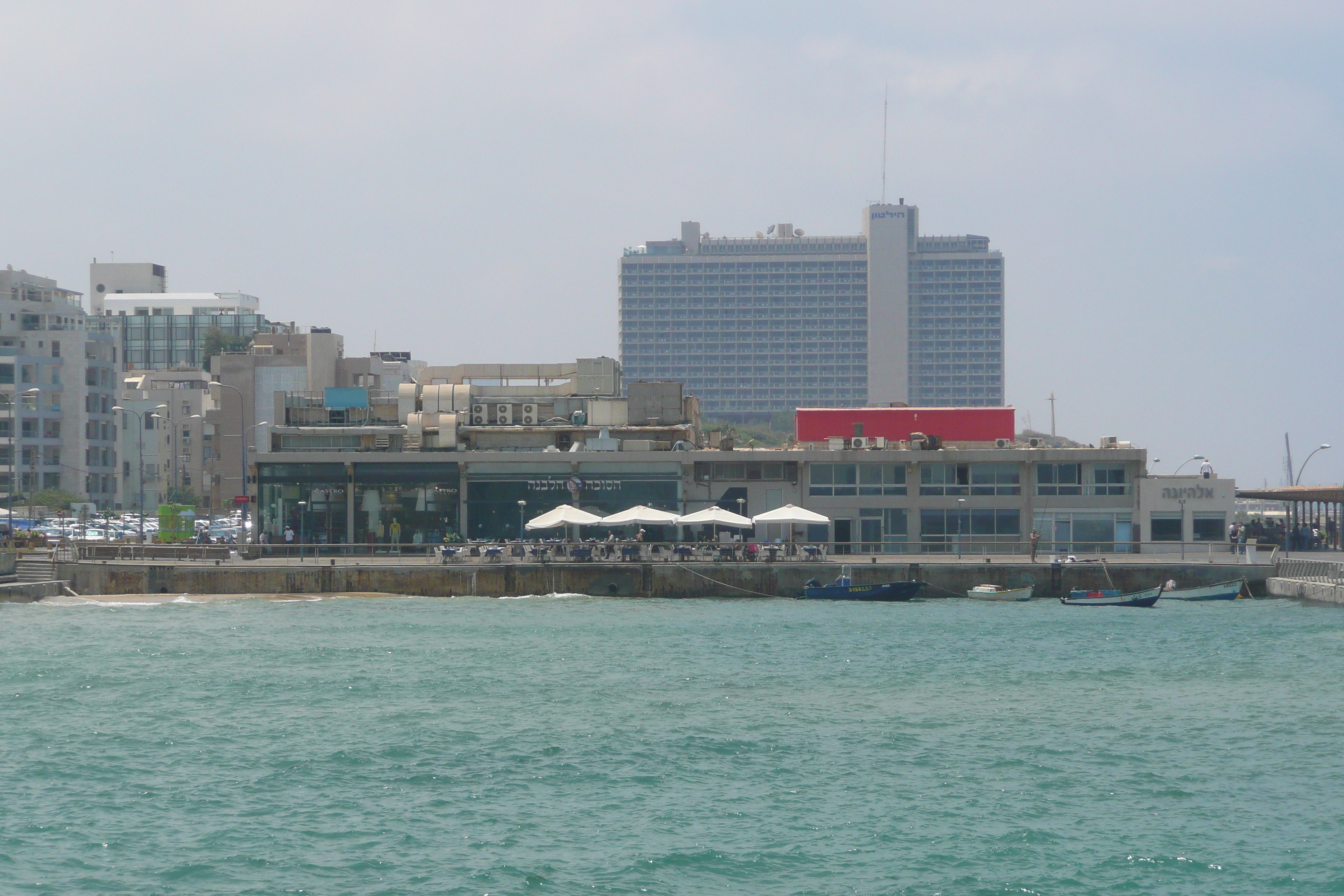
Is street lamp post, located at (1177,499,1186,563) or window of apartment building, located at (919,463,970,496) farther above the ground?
window of apartment building, located at (919,463,970,496)

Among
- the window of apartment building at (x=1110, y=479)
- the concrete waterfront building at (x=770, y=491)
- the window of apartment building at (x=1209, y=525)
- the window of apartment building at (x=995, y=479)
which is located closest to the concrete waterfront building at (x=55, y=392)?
the concrete waterfront building at (x=770, y=491)

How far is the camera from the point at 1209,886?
2392 centimetres

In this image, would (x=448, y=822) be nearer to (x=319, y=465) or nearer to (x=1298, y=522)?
(x=319, y=465)

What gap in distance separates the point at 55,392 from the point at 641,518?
3220 inches

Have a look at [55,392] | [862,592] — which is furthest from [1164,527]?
[55,392]

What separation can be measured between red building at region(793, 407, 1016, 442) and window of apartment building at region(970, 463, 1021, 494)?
2263 millimetres

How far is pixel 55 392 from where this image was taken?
133 meters

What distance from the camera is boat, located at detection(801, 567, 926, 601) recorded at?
6575 cm

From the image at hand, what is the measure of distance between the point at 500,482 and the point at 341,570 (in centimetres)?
1188

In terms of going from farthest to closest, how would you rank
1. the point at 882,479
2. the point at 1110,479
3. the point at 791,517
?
the point at 882,479, the point at 1110,479, the point at 791,517

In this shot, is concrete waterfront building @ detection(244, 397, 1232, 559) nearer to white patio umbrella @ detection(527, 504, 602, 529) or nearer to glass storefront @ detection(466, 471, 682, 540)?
glass storefront @ detection(466, 471, 682, 540)

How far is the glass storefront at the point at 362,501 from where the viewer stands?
76688 millimetres

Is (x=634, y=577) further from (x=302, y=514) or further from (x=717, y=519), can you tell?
(x=302, y=514)

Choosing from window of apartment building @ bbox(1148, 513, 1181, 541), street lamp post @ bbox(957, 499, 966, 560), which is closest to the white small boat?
street lamp post @ bbox(957, 499, 966, 560)
